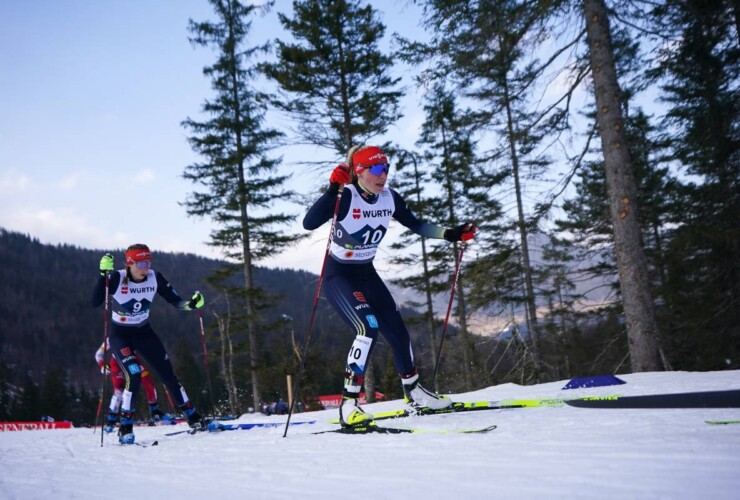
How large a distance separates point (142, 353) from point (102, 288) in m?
0.91

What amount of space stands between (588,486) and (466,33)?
7.42 metres

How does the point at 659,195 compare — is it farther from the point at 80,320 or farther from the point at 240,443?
the point at 80,320

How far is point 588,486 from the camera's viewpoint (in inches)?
64.5

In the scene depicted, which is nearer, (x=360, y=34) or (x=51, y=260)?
(x=360, y=34)

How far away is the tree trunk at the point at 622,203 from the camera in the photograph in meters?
6.57

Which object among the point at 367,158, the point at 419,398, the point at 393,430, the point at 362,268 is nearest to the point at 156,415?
the point at 419,398

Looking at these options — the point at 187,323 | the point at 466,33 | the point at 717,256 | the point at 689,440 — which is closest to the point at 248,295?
the point at 466,33

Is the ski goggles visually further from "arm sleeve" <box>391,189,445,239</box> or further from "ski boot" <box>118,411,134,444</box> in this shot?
Result: "ski boot" <box>118,411,134,444</box>

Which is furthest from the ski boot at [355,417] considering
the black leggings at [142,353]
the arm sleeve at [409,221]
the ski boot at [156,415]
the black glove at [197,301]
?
the ski boot at [156,415]

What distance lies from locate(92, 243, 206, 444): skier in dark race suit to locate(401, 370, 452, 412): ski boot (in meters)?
2.58

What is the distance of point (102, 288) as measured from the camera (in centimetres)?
588

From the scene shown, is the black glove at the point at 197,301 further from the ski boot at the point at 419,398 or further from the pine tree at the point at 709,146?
the pine tree at the point at 709,146

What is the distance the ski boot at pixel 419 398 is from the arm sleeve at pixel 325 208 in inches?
64.7

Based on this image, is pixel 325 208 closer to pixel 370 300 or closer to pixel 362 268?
pixel 362 268
